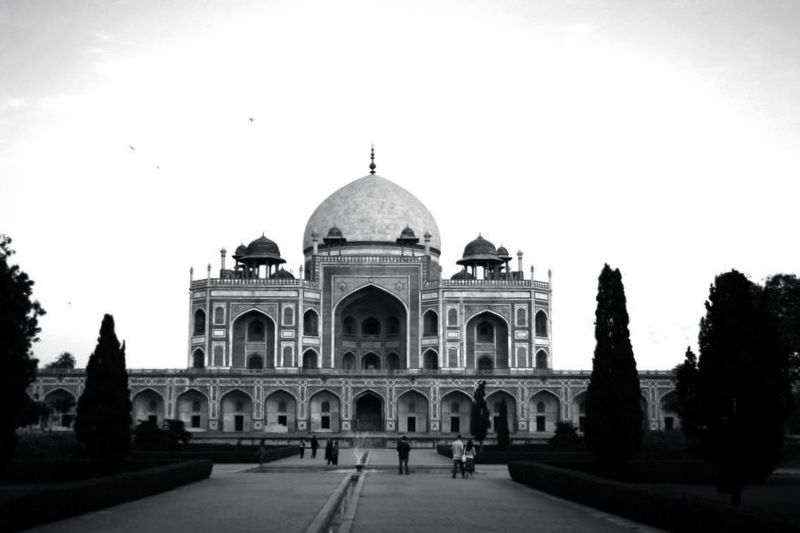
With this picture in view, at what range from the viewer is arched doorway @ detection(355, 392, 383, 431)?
53.1 metres

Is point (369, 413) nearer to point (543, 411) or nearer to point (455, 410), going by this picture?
point (455, 410)

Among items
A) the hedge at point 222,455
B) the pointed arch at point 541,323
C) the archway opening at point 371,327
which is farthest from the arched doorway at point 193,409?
the hedge at point 222,455

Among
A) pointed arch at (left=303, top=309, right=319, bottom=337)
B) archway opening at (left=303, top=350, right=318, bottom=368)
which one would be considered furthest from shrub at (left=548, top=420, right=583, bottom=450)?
pointed arch at (left=303, top=309, right=319, bottom=337)

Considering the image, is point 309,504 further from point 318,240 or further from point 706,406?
point 318,240

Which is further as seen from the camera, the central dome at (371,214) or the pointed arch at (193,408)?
the central dome at (371,214)

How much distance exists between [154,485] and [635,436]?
1003 centimetres

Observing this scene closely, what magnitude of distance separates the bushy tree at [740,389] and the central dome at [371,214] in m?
45.3

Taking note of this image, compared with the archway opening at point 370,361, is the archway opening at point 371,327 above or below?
above

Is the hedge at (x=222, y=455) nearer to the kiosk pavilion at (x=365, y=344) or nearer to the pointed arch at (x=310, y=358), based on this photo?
the kiosk pavilion at (x=365, y=344)

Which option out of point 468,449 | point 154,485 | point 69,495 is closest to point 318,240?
point 468,449

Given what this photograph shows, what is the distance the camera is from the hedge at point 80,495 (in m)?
11.8

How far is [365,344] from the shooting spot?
5859 centimetres

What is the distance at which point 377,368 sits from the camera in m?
58.2

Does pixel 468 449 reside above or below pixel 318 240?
below
